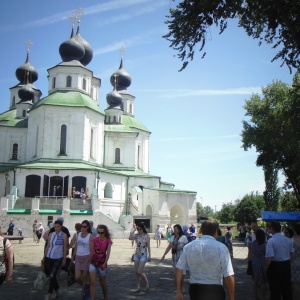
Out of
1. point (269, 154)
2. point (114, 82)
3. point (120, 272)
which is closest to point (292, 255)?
point (120, 272)

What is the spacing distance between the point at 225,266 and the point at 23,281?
8.03 m

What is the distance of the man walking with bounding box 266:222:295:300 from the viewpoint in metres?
6.91

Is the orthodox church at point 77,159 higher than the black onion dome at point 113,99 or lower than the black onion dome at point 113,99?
lower

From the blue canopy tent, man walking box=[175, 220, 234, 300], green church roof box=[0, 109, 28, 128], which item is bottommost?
man walking box=[175, 220, 234, 300]

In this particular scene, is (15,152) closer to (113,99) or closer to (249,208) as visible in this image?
(113,99)

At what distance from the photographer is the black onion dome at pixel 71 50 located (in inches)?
1654

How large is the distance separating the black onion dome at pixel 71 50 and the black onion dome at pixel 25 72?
35.6 ft

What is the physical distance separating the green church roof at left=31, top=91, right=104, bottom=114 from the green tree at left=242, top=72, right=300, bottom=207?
17.5 m

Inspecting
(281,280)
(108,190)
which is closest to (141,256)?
(281,280)

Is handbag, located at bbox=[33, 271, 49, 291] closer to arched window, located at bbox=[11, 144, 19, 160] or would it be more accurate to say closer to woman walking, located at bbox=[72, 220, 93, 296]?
woman walking, located at bbox=[72, 220, 93, 296]

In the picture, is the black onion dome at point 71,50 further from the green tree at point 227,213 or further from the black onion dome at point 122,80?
the green tree at point 227,213

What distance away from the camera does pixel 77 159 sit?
39.0m

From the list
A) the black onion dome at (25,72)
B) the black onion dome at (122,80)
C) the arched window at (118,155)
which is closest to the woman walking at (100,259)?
the arched window at (118,155)

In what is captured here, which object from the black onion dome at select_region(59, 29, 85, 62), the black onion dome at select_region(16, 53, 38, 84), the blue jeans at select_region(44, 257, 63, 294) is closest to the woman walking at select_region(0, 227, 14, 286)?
the blue jeans at select_region(44, 257, 63, 294)
